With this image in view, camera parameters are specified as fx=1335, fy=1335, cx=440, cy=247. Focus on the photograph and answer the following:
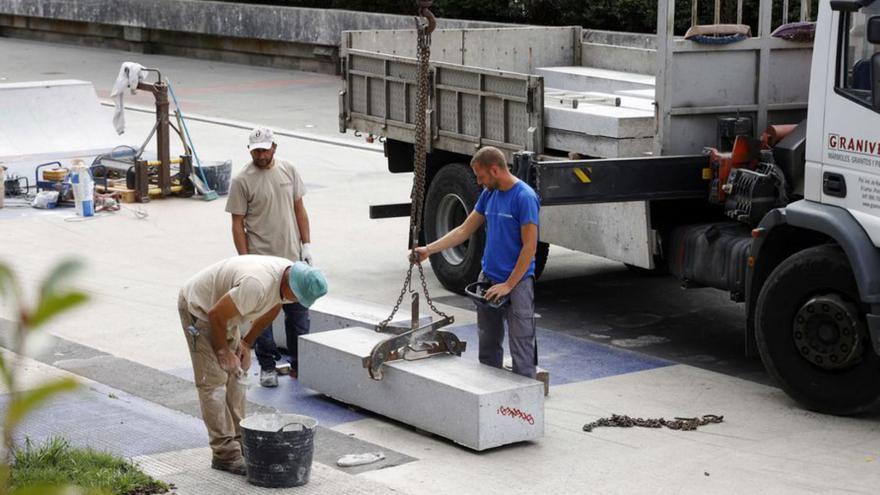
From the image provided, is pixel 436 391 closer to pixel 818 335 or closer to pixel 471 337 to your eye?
pixel 818 335

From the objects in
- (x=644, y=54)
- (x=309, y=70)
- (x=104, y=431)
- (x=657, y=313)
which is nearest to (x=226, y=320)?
(x=104, y=431)

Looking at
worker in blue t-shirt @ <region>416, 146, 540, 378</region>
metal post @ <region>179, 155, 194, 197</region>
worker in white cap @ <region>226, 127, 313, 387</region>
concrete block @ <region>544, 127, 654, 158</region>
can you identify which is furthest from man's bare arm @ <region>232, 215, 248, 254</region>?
metal post @ <region>179, 155, 194, 197</region>

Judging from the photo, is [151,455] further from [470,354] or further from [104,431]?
[470,354]

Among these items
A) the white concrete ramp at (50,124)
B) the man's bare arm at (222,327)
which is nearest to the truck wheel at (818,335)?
the man's bare arm at (222,327)

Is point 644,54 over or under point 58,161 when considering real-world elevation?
over

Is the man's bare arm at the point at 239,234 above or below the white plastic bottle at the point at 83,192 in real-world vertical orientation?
above

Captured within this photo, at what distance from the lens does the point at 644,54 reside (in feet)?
43.2

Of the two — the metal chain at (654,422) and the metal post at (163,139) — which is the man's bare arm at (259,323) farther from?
the metal post at (163,139)

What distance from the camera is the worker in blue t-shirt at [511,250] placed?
804 centimetres

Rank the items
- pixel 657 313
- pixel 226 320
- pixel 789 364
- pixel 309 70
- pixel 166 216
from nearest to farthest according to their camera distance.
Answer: pixel 226 320
pixel 789 364
pixel 657 313
pixel 166 216
pixel 309 70

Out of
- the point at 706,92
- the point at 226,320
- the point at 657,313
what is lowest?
the point at 657,313

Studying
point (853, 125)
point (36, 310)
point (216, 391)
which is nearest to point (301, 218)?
point (216, 391)

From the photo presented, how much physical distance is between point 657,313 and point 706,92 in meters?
2.23

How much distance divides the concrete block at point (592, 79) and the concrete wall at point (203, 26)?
13.0m
